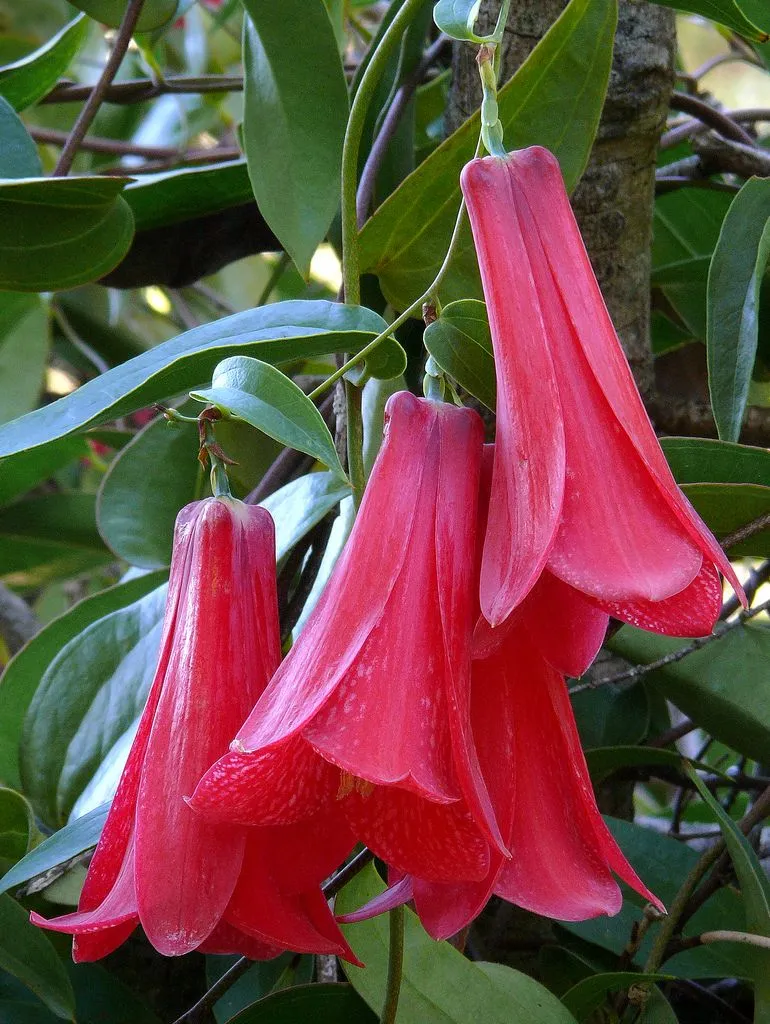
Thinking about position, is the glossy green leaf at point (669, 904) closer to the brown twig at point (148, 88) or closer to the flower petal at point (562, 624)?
the flower petal at point (562, 624)

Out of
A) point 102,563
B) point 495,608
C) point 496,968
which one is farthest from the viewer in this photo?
point 102,563

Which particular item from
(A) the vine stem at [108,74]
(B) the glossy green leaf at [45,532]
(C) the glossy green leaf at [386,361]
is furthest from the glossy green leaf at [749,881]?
(B) the glossy green leaf at [45,532]

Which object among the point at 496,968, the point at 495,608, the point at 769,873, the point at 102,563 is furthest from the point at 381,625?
the point at 102,563

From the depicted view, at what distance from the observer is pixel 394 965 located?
0.30 m

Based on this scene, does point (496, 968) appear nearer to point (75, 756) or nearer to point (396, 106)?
point (75, 756)

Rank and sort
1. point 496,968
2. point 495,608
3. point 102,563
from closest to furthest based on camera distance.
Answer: point 495,608, point 496,968, point 102,563

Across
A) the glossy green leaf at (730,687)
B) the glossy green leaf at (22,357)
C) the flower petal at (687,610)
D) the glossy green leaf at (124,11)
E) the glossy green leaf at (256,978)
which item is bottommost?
the glossy green leaf at (256,978)

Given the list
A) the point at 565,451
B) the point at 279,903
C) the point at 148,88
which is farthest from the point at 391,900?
the point at 148,88

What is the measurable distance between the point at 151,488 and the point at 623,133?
0.32 metres

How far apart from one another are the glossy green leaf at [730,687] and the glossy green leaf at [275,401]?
220 mm

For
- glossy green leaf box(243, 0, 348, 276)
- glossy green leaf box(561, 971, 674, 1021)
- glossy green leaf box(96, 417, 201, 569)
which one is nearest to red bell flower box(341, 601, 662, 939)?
glossy green leaf box(561, 971, 674, 1021)

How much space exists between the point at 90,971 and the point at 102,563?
0.43 m

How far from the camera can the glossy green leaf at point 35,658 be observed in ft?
1.62

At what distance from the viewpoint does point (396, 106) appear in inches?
18.6
